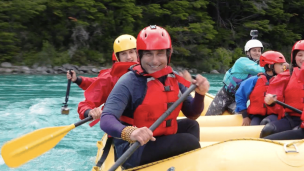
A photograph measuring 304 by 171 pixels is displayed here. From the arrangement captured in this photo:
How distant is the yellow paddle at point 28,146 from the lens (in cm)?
281

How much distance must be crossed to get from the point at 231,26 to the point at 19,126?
19.7 meters

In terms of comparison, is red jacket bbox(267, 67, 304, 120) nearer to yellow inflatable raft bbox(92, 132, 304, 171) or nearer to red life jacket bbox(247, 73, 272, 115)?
red life jacket bbox(247, 73, 272, 115)

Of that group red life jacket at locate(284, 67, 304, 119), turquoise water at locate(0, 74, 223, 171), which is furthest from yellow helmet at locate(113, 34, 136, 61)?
turquoise water at locate(0, 74, 223, 171)

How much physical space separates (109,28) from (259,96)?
54.7ft

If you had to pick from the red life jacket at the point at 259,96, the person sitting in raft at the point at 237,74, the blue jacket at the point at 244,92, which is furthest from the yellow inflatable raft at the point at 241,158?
the person sitting in raft at the point at 237,74

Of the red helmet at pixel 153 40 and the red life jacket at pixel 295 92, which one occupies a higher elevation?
the red helmet at pixel 153 40

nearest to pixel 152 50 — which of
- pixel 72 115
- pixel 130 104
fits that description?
pixel 130 104

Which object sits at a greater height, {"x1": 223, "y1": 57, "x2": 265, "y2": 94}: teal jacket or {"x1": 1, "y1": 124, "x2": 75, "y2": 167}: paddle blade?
{"x1": 223, "y1": 57, "x2": 265, "y2": 94}: teal jacket

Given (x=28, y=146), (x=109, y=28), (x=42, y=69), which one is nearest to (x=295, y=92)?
(x=28, y=146)

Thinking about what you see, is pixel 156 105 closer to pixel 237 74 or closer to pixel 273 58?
pixel 273 58

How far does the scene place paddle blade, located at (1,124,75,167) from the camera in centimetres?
281

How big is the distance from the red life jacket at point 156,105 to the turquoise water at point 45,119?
2427 millimetres

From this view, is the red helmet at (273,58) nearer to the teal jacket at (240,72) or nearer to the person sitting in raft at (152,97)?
the teal jacket at (240,72)

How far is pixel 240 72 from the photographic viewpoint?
505cm
